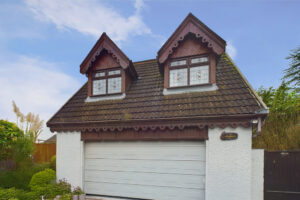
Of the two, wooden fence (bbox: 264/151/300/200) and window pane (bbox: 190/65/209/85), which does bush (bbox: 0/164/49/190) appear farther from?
wooden fence (bbox: 264/151/300/200)

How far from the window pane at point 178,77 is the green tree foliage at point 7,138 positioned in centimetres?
879

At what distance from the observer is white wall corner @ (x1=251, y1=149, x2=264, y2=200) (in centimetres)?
544

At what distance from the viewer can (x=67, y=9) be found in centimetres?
796

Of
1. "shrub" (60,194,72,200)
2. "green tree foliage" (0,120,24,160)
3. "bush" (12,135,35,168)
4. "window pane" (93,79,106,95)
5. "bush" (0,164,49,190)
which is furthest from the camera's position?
"green tree foliage" (0,120,24,160)

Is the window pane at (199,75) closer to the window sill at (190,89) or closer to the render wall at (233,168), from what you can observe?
the window sill at (190,89)

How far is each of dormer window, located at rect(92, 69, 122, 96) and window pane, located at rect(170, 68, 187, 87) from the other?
86.8 inches

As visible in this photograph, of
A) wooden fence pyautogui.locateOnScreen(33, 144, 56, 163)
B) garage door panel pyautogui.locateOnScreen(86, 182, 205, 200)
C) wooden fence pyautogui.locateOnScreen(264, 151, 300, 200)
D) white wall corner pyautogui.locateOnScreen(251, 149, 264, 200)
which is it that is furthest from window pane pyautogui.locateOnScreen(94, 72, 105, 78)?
wooden fence pyautogui.locateOnScreen(33, 144, 56, 163)

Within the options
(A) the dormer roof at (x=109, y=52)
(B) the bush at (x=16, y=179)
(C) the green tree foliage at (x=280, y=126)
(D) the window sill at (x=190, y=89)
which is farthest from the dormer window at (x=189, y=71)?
(B) the bush at (x=16, y=179)

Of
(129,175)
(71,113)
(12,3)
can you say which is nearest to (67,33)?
(12,3)

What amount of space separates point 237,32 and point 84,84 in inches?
284

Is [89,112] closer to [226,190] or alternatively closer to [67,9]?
[67,9]

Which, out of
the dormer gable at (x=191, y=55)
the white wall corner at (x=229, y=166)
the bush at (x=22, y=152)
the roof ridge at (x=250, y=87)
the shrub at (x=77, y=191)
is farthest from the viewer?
the bush at (x=22, y=152)

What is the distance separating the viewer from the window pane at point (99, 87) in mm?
8172

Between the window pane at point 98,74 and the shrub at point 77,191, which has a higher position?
the window pane at point 98,74
